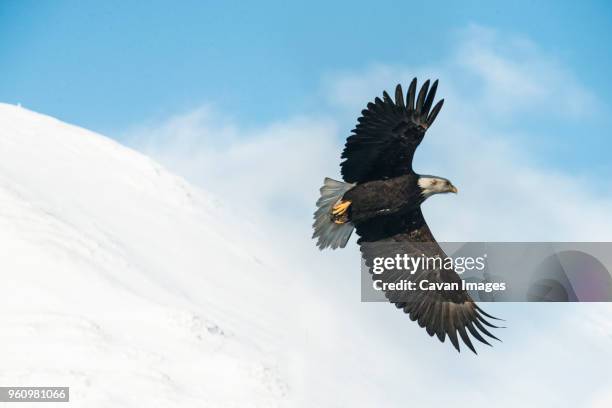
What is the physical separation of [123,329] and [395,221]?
3684 centimetres

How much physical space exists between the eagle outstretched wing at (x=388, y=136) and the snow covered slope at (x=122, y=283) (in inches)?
1213

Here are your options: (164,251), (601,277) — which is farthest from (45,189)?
(601,277)

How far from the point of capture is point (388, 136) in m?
13.4

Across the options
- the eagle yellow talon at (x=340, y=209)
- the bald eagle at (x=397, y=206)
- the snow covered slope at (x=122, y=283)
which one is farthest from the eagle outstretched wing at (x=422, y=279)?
the snow covered slope at (x=122, y=283)

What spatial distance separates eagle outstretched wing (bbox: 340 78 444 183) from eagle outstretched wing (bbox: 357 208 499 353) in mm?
1589

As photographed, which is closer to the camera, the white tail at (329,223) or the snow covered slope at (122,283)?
the white tail at (329,223)

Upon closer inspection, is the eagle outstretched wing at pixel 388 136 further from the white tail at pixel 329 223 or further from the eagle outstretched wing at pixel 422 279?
the eagle outstretched wing at pixel 422 279

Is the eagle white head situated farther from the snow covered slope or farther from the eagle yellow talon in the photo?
the snow covered slope

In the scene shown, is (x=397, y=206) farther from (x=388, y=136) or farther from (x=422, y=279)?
(x=422, y=279)

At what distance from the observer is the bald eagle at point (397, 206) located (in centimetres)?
1323

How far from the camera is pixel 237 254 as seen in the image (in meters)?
73.8

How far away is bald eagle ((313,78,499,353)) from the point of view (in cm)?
1323

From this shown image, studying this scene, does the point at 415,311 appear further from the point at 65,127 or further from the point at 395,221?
the point at 65,127

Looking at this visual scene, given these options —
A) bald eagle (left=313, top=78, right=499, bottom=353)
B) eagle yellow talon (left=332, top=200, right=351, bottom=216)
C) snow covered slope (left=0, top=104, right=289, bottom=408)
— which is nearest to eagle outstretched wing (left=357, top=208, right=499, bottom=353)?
bald eagle (left=313, top=78, right=499, bottom=353)
